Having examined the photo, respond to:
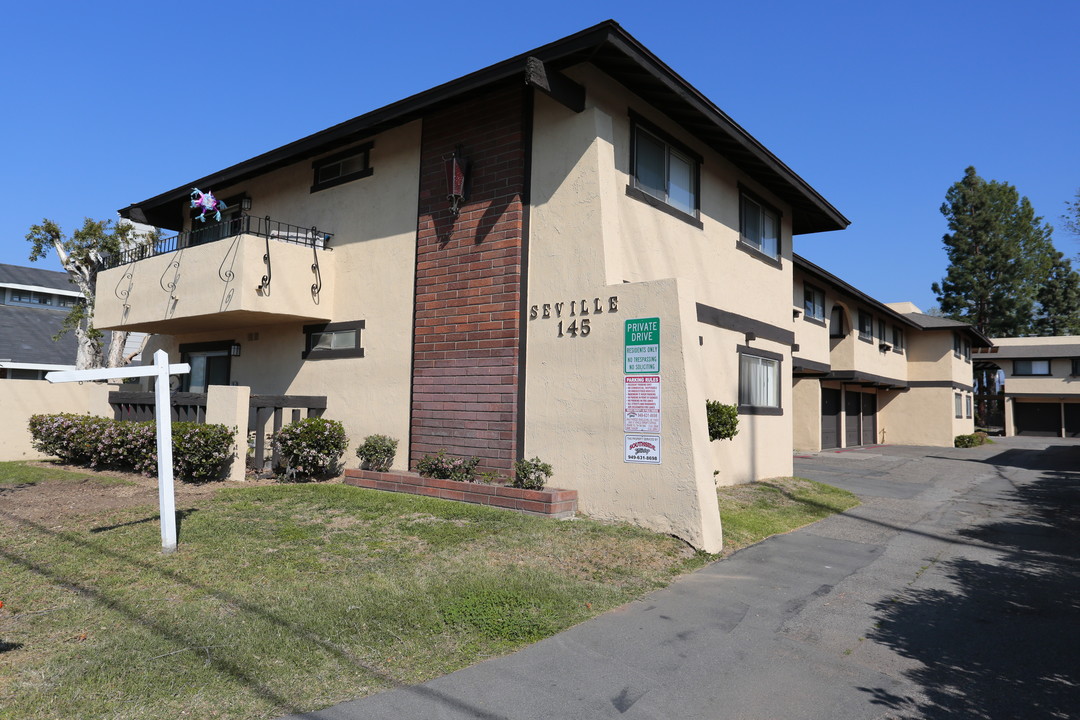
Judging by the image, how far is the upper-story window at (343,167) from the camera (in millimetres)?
13023

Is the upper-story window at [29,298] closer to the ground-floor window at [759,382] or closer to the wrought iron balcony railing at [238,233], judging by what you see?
the wrought iron balcony railing at [238,233]

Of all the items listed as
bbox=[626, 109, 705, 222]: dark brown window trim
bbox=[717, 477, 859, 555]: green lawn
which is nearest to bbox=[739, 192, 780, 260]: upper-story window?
bbox=[626, 109, 705, 222]: dark brown window trim

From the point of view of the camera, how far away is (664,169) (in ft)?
37.4

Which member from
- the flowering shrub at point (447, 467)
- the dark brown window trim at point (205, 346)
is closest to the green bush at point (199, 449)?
the flowering shrub at point (447, 467)

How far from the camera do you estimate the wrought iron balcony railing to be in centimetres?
1323

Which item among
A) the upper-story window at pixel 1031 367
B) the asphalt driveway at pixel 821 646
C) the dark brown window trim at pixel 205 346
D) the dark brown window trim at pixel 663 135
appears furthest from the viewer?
the upper-story window at pixel 1031 367

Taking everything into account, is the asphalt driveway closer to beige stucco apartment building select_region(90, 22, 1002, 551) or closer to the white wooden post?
beige stucco apartment building select_region(90, 22, 1002, 551)

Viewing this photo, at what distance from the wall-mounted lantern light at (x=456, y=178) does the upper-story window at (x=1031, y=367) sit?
5092cm

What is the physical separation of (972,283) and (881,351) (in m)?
29.8

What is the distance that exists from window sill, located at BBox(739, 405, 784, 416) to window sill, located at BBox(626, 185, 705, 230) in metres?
3.52

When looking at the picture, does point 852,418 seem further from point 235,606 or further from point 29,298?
point 29,298

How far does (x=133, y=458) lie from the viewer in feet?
40.5

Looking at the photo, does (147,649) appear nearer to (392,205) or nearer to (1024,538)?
(392,205)

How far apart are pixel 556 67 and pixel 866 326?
2212 cm
